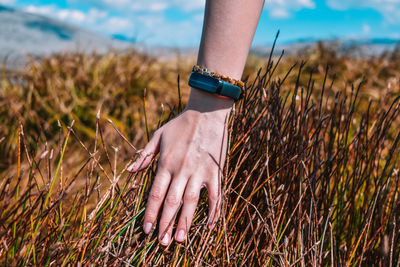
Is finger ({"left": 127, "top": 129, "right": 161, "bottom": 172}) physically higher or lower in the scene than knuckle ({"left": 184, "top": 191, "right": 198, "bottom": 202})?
higher

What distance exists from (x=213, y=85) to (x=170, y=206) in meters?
0.32

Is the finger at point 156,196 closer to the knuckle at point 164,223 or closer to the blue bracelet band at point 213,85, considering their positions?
the knuckle at point 164,223

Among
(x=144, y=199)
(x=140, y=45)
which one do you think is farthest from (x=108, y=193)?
(x=140, y=45)

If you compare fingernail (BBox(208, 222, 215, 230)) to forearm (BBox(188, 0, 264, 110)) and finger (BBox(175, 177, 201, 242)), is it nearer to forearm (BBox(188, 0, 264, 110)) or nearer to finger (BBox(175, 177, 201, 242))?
finger (BBox(175, 177, 201, 242))

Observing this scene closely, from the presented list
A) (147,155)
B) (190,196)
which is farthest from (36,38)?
(190,196)

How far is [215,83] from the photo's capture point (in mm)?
832

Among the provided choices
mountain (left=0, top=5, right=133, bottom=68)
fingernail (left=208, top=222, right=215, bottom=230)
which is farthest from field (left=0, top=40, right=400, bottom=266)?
mountain (left=0, top=5, right=133, bottom=68)

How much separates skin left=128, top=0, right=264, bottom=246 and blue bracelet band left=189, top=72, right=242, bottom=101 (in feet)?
0.08

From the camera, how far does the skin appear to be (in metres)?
0.80

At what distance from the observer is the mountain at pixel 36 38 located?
4.37 meters

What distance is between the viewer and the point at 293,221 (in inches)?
37.1

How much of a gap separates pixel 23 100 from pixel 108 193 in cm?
260

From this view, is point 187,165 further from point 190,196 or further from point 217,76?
point 217,76

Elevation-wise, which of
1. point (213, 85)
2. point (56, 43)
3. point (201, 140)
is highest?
point (213, 85)
